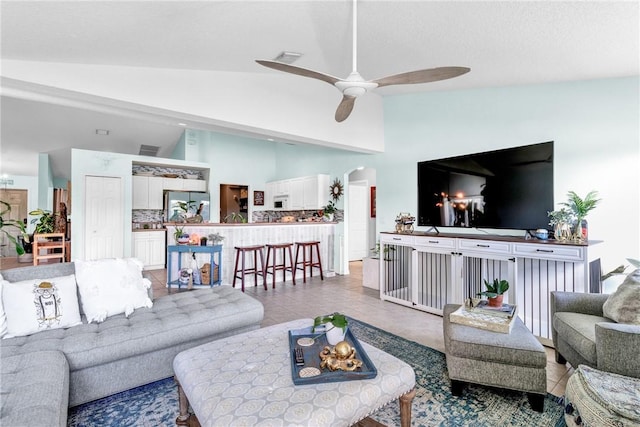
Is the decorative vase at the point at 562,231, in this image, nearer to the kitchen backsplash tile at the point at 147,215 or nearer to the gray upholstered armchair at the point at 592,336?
the gray upholstered armchair at the point at 592,336

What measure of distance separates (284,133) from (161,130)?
418 centimetres

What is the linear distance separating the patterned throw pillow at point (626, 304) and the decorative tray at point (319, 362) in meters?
1.87

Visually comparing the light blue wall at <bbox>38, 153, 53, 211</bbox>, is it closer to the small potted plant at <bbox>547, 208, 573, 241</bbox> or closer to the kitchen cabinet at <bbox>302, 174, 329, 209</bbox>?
the kitchen cabinet at <bbox>302, 174, 329, 209</bbox>

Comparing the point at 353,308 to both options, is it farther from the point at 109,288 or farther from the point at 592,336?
the point at 109,288

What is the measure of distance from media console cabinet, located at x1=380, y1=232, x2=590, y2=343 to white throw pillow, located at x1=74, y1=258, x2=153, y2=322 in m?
3.16

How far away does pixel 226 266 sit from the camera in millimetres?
5254

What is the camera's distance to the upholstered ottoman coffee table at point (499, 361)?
198 centimetres

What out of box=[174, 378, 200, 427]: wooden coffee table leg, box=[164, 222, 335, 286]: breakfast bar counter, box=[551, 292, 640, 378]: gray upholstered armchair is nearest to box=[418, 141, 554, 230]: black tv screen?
box=[551, 292, 640, 378]: gray upholstered armchair

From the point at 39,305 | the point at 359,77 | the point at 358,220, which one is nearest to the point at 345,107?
the point at 359,77

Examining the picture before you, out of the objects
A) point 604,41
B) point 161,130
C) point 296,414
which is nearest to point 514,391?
point 296,414

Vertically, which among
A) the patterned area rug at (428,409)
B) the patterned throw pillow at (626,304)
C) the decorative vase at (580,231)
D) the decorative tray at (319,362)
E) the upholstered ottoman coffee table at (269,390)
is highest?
the decorative vase at (580,231)

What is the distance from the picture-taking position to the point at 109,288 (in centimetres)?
252

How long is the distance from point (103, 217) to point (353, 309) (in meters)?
5.34

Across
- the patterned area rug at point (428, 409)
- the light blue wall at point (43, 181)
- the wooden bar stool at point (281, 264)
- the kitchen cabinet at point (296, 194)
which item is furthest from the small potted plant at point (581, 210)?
the light blue wall at point (43, 181)
